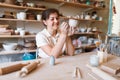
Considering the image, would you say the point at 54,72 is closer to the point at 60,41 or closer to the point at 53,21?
the point at 60,41

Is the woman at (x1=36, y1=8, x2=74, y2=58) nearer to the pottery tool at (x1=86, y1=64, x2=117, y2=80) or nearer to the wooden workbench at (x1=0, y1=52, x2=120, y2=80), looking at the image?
the wooden workbench at (x1=0, y1=52, x2=120, y2=80)

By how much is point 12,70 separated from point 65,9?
283cm

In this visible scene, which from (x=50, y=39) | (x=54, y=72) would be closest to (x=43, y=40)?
(x=50, y=39)

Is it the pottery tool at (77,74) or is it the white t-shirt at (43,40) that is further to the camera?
the white t-shirt at (43,40)

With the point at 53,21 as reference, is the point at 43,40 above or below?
below

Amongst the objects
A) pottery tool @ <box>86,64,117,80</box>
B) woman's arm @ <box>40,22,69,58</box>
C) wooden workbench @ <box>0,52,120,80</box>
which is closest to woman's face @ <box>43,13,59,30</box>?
woman's arm @ <box>40,22,69,58</box>

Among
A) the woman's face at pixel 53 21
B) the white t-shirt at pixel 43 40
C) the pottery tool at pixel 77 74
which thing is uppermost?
the woman's face at pixel 53 21

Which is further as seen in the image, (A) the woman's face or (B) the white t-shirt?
(A) the woman's face

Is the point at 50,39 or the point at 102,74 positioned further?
the point at 50,39

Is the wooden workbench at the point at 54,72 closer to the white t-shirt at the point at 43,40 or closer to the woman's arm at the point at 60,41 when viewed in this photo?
the woman's arm at the point at 60,41

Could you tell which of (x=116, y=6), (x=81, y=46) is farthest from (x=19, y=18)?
(x=116, y=6)

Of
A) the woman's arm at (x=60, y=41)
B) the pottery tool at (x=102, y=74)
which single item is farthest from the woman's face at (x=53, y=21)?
the pottery tool at (x=102, y=74)

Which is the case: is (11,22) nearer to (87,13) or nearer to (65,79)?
(87,13)

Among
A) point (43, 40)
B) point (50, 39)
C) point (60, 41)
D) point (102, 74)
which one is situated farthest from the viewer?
point (50, 39)
